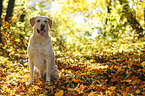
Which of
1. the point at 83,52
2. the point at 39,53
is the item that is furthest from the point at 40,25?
the point at 83,52

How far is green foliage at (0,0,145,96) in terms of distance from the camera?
15.2 ft

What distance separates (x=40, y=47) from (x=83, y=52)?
20.6 ft

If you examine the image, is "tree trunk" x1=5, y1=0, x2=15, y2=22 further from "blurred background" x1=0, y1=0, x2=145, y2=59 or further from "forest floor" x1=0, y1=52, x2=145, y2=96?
"forest floor" x1=0, y1=52, x2=145, y2=96

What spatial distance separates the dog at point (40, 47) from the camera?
14.9ft

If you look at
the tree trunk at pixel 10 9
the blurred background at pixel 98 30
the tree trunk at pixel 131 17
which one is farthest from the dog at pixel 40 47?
the tree trunk at pixel 131 17

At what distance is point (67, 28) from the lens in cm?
1370

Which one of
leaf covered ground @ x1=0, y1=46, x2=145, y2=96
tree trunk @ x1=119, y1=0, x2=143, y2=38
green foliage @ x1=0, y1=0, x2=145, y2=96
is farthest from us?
tree trunk @ x1=119, y1=0, x2=143, y2=38

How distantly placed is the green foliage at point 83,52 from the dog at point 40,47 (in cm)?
40

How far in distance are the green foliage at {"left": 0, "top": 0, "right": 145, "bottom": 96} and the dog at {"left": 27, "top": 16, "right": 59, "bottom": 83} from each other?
400mm

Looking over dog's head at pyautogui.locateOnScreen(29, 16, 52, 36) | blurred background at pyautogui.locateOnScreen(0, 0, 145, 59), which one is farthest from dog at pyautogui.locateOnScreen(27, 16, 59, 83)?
blurred background at pyautogui.locateOnScreen(0, 0, 145, 59)

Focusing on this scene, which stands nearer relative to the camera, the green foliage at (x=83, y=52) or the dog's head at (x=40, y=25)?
the dog's head at (x=40, y=25)

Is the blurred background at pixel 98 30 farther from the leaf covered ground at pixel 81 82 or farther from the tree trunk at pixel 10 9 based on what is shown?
the leaf covered ground at pixel 81 82

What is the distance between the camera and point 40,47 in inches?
183

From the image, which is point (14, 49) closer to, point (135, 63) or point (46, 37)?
point (46, 37)
